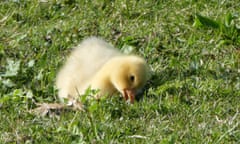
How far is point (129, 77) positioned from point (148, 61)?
0.50 m

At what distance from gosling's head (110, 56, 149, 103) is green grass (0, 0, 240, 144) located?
6 centimetres

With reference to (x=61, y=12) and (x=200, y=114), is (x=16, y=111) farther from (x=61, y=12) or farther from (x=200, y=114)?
(x=61, y=12)

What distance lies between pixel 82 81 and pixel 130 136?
0.59m

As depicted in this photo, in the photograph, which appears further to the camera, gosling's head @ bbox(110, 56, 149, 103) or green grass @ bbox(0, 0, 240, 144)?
gosling's head @ bbox(110, 56, 149, 103)

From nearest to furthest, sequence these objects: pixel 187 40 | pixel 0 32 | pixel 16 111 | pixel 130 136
A: pixel 130 136 < pixel 16 111 < pixel 187 40 < pixel 0 32

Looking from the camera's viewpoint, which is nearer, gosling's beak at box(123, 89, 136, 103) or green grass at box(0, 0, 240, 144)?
green grass at box(0, 0, 240, 144)

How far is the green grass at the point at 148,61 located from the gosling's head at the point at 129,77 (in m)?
0.06

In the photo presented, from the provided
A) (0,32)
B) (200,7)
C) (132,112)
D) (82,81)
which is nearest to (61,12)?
(0,32)

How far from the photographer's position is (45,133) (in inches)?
149

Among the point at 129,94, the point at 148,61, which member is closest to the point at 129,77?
the point at 129,94

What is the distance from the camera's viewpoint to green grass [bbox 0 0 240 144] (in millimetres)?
3750

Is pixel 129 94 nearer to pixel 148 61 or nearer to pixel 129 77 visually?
pixel 129 77

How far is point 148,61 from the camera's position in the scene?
4520mm

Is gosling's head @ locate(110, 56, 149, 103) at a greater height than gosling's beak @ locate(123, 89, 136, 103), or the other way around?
gosling's head @ locate(110, 56, 149, 103)
